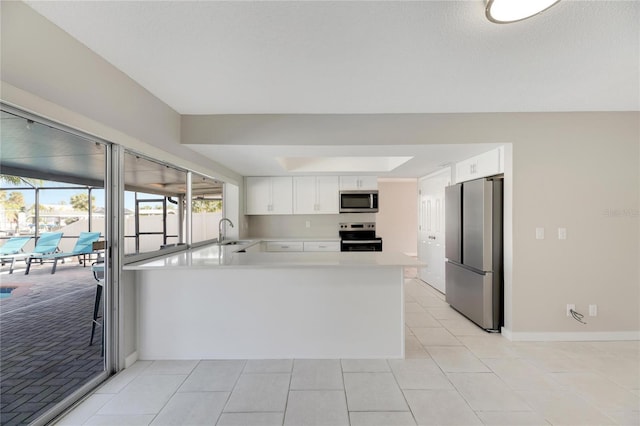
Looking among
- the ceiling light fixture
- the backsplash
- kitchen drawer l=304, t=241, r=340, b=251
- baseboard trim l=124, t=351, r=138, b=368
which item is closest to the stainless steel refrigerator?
the ceiling light fixture

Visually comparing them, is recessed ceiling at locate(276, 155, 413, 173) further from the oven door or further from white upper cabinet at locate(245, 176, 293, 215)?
the oven door

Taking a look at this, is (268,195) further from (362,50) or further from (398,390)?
(398,390)

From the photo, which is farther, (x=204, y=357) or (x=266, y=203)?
(x=266, y=203)

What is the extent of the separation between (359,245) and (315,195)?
1204mm

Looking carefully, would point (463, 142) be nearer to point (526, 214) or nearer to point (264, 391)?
point (526, 214)

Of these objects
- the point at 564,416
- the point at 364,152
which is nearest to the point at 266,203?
the point at 364,152

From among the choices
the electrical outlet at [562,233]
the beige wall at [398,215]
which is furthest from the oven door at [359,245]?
the beige wall at [398,215]

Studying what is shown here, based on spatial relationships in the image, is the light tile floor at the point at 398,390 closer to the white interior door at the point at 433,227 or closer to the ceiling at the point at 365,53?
the white interior door at the point at 433,227

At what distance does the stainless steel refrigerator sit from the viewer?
2980 millimetres

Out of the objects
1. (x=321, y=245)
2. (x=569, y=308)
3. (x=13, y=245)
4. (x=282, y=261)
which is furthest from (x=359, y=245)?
(x=13, y=245)

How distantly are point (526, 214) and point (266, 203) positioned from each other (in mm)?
3838

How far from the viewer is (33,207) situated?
1.77 m

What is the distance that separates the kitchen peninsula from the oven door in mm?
2369

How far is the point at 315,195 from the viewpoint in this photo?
5062 millimetres
